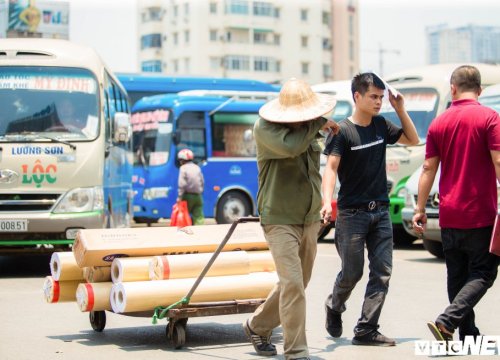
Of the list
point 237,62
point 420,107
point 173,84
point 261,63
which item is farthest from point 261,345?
point 261,63

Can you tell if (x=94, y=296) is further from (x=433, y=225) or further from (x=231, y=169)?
(x=231, y=169)

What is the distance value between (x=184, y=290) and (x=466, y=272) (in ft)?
6.69

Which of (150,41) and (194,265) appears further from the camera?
(150,41)

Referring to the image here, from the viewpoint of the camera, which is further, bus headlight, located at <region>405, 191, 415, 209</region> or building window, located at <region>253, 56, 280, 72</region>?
building window, located at <region>253, 56, 280, 72</region>

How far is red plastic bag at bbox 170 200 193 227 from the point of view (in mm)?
19000

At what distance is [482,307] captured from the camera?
9.97m

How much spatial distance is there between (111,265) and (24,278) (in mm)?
5484

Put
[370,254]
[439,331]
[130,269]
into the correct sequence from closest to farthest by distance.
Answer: [439,331] < [370,254] < [130,269]

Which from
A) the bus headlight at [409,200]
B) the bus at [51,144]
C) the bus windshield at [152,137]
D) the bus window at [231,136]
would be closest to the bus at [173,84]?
the bus windshield at [152,137]

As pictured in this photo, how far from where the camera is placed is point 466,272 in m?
7.47

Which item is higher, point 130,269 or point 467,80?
point 467,80

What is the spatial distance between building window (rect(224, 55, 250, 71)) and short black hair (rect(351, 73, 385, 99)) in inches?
3820

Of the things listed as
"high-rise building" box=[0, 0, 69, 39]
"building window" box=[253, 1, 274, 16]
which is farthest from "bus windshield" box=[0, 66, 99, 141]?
"building window" box=[253, 1, 274, 16]

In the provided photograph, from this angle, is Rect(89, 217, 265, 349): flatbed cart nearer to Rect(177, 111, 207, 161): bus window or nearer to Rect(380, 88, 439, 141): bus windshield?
Rect(380, 88, 439, 141): bus windshield
